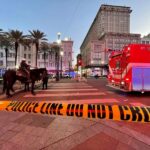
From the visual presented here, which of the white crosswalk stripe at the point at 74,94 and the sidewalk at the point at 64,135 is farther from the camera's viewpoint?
the white crosswalk stripe at the point at 74,94

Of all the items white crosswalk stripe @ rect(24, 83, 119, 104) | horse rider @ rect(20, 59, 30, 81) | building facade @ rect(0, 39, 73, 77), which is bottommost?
white crosswalk stripe @ rect(24, 83, 119, 104)

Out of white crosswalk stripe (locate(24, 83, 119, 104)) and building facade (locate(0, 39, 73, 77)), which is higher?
building facade (locate(0, 39, 73, 77))

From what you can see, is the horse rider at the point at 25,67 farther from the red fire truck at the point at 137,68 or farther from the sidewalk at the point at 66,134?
the sidewalk at the point at 66,134

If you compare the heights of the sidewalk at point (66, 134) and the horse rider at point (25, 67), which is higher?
the horse rider at point (25, 67)

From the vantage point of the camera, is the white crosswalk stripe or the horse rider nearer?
the white crosswalk stripe

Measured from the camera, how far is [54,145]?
6.05 meters

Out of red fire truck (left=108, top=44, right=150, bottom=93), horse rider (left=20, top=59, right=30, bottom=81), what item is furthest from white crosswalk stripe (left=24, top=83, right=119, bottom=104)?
red fire truck (left=108, top=44, right=150, bottom=93)

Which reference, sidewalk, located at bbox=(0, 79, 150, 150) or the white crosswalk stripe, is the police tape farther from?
the white crosswalk stripe

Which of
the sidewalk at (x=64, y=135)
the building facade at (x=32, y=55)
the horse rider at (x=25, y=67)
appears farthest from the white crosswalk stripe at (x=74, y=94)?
the building facade at (x=32, y=55)

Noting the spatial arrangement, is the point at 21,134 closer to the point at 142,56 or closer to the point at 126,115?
the point at 126,115

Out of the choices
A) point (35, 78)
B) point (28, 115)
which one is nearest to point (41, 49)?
point (35, 78)

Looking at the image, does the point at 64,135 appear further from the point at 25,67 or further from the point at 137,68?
the point at 25,67

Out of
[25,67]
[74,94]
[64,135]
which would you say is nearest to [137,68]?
[74,94]

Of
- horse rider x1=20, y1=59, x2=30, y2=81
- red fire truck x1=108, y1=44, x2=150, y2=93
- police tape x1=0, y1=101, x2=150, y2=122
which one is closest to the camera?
police tape x1=0, y1=101, x2=150, y2=122
